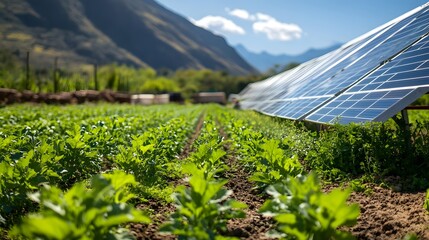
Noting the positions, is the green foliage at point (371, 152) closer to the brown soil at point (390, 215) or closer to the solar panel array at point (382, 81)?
the solar panel array at point (382, 81)

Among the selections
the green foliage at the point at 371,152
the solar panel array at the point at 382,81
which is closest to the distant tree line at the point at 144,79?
the solar panel array at the point at 382,81

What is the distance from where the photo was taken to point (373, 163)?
5.33 m

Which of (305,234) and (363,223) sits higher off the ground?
(305,234)

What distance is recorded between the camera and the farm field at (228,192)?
2.64 metres

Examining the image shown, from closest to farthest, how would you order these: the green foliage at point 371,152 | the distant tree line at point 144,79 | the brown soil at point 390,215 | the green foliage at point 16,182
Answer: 1. the brown soil at point 390,215
2. the green foliage at point 16,182
3. the green foliage at point 371,152
4. the distant tree line at point 144,79

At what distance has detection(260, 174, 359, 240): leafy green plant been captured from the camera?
2.57m

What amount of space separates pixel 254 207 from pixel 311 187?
2.07 m

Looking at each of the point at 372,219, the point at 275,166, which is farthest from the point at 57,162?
the point at 372,219

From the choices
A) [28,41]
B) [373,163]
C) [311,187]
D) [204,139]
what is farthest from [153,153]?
[28,41]

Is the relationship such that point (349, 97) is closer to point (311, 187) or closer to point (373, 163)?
point (373, 163)

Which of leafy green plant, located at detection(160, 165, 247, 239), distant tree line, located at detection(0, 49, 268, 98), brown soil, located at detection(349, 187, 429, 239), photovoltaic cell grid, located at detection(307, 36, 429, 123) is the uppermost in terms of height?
distant tree line, located at detection(0, 49, 268, 98)

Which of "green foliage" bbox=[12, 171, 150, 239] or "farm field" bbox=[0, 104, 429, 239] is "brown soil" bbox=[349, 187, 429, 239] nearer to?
"farm field" bbox=[0, 104, 429, 239]

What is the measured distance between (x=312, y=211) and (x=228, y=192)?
0.87 metres

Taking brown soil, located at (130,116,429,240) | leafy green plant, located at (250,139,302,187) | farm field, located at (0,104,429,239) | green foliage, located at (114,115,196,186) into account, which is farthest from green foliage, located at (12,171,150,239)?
green foliage, located at (114,115,196,186)
